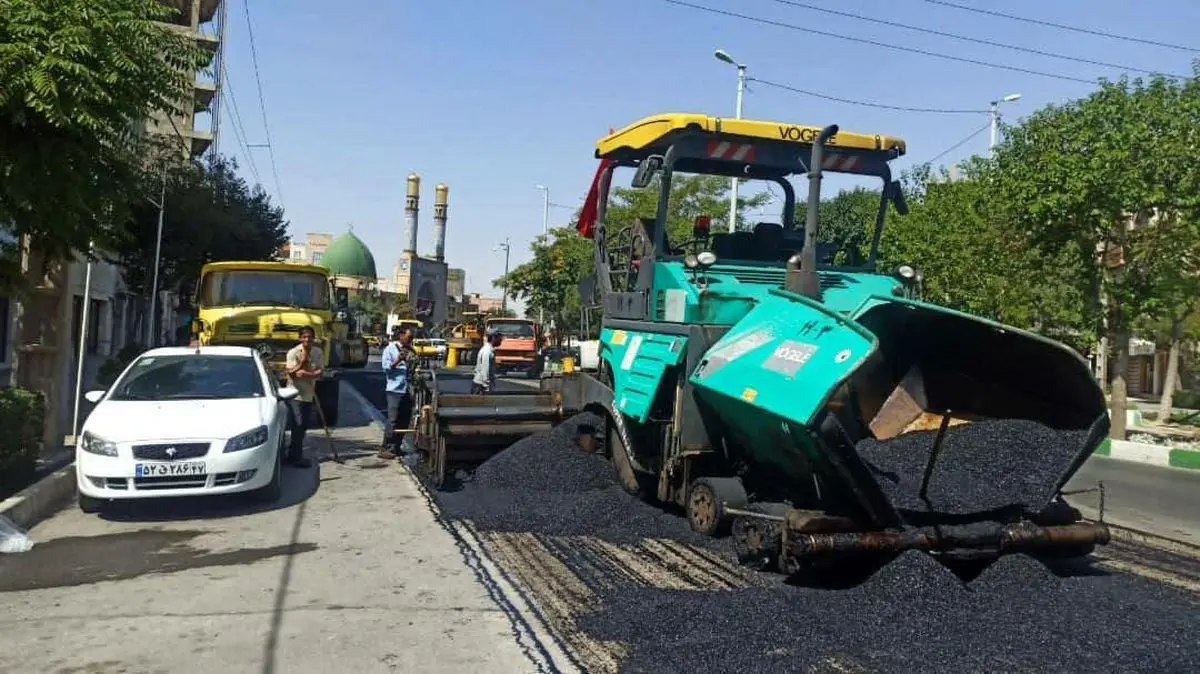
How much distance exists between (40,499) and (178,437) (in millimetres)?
1316

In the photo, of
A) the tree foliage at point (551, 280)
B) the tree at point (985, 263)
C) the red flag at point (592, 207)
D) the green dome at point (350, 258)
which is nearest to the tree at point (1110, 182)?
the tree at point (985, 263)

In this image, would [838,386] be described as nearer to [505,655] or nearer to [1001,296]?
[505,655]

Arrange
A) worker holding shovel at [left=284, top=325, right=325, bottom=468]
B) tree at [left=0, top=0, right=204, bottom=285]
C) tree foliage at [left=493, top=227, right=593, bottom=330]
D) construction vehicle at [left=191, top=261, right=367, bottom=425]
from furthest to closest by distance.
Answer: tree foliage at [left=493, top=227, right=593, bottom=330], construction vehicle at [left=191, top=261, right=367, bottom=425], worker holding shovel at [left=284, top=325, right=325, bottom=468], tree at [left=0, top=0, right=204, bottom=285]

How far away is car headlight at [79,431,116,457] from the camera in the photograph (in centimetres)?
752

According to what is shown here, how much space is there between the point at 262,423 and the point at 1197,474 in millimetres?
12960

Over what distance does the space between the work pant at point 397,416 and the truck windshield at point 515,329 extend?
21.0 m

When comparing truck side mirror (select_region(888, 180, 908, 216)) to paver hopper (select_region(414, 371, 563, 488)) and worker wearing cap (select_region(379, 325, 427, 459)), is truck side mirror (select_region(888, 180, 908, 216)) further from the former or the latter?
worker wearing cap (select_region(379, 325, 427, 459))

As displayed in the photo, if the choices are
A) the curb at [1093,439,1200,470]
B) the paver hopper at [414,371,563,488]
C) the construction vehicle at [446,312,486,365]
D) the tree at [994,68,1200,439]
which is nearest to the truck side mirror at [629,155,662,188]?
the paver hopper at [414,371,563,488]

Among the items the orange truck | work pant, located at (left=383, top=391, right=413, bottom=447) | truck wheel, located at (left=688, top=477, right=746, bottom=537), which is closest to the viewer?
truck wheel, located at (left=688, top=477, right=746, bottom=537)

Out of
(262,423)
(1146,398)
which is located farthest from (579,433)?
(1146,398)

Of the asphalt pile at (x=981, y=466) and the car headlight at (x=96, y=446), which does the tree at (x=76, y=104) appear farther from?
the asphalt pile at (x=981, y=466)

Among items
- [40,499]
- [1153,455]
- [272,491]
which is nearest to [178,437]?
[272,491]

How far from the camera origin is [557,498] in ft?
26.2

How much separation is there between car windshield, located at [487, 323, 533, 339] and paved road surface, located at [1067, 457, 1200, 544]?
2053 cm
